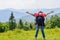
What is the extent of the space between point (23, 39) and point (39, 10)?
3179 millimetres

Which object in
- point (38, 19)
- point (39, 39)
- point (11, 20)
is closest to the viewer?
point (38, 19)

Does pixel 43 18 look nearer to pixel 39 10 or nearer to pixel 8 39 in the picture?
pixel 39 10

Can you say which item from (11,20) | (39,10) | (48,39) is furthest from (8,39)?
(11,20)

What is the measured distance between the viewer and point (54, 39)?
50.3ft

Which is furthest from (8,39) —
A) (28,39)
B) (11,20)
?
(11,20)

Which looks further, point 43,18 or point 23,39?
point 23,39

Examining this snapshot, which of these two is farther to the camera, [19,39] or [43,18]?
[19,39]

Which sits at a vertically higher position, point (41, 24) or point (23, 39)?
point (41, 24)

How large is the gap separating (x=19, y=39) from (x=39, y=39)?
4.63ft

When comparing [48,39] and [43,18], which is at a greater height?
[43,18]

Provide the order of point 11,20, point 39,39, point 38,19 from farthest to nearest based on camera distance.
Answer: point 11,20 < point 39,39 < point 38,19

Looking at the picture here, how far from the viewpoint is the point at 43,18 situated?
1273 centimetres

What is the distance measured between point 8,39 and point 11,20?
82.6 metres

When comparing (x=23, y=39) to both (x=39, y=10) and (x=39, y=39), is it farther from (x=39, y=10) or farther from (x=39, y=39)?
(x=39, y=10)
